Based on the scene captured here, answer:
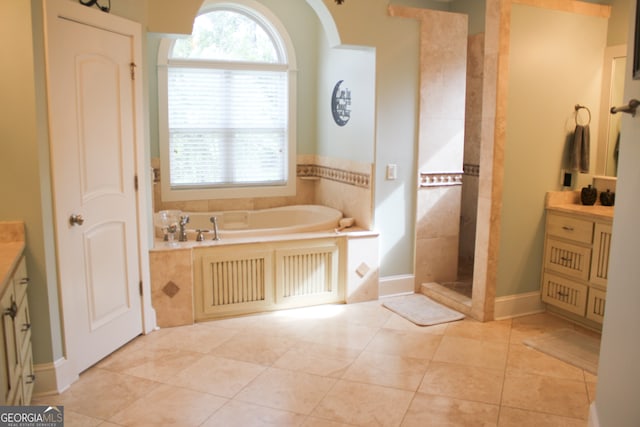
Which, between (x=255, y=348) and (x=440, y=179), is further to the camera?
(x=440, y=179)

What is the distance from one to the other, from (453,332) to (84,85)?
286 cm

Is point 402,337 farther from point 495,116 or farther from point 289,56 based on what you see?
point 289,56

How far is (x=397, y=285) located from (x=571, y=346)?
1446 millimetres

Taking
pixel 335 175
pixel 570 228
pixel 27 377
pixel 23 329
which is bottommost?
pixel 27 377

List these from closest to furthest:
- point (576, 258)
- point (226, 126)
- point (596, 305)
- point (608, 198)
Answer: point (596, 305)
point (576, 258)
point (608, 198)
point (226, 126)

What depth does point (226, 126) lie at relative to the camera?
515 cm

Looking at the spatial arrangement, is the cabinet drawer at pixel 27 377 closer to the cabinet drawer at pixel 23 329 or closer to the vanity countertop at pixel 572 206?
the cabinet drawer at pixel 23 329

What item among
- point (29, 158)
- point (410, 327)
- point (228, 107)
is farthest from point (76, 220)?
point (228, 107)

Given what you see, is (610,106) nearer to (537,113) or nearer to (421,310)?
(537,113)

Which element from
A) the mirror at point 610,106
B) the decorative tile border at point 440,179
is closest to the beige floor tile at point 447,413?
the decorative tile border at point 440,179

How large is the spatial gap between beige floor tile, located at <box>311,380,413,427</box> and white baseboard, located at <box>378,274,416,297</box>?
5.07 feet

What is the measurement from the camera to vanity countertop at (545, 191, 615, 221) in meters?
3.73

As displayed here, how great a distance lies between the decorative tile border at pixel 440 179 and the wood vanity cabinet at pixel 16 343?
3.04m

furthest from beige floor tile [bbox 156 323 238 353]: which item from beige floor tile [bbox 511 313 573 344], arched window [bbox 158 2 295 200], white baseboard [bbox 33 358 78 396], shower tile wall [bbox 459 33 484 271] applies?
shower tile wall [bbox 459 33 484 271]
